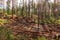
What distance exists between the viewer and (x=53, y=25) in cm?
942

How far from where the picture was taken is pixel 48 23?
9438mm

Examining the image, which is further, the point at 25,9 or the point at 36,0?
the point at 36,0

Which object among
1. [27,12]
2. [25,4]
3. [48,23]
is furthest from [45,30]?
[25,4]

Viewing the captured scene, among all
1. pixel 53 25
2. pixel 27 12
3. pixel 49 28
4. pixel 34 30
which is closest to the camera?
pixel 34 30

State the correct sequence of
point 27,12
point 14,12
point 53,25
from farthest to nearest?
point 14,12 → point 27,12 → point 53,25

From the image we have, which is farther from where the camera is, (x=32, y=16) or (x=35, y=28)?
(x=32, y=16)

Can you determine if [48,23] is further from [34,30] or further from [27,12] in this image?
[27,12]

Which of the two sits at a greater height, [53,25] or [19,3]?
[19,3]

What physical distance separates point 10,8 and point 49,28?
188 inches

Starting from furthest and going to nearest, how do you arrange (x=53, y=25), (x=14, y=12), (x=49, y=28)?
(x=14, y=12)
(x=53, y=25)
(x=49, y=28)

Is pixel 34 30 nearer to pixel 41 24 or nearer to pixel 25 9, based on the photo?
pixel 41 24

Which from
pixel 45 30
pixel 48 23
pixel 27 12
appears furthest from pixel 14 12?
pixel 45 30

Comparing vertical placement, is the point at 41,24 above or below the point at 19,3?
below

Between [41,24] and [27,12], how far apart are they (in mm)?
2920
